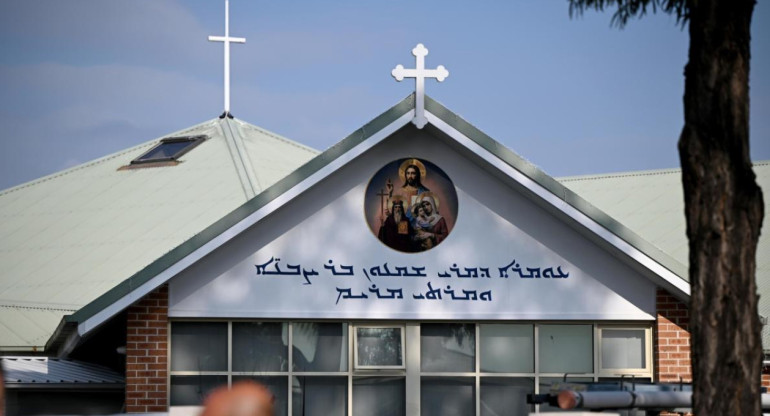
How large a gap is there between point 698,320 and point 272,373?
8086 mm

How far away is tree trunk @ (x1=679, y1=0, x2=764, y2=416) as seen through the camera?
8680 mm

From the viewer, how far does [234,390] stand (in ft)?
11.4

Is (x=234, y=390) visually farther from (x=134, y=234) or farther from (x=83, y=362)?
(x=134, y=234)

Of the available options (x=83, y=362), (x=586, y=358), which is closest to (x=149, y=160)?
(x=83, y=362)

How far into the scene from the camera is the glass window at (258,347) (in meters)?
15.9

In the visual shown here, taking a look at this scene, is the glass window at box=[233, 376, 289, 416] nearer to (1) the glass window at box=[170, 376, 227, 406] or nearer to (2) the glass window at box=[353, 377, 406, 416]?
(1) the glass window at box=[170, 376, 227, 406]

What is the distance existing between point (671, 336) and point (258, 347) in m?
5.24

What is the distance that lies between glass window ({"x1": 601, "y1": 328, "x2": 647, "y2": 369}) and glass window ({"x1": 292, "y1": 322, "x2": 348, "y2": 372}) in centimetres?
337

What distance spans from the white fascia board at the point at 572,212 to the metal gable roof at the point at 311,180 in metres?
0.03

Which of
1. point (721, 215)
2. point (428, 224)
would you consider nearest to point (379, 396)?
point (428, 224)

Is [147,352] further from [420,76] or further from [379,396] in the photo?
[420,76]

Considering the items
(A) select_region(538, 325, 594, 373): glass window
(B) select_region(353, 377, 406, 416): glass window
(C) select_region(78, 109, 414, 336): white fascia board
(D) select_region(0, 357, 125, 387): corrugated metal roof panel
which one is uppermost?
(C) select_region(78, 109, 414, 336): white fascia board

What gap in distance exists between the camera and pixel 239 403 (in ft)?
11.3

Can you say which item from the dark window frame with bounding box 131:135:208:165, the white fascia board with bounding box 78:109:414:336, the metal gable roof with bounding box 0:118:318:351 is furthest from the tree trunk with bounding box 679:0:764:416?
the dark window frame with bounding box 131:135:208:165
